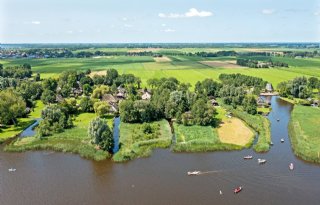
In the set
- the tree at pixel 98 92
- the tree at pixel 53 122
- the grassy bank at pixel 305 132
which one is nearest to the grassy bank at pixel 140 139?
the tree at pixel 53 122

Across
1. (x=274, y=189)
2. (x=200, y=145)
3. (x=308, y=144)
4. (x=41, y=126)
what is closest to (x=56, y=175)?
(x=41, y=126)

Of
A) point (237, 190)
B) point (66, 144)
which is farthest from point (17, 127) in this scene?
point (237, 190)

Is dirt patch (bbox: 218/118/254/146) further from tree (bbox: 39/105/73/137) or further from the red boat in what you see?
tree (bbox: 39/105/73/137)

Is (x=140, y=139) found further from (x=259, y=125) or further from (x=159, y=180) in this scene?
(x=259, y=125)

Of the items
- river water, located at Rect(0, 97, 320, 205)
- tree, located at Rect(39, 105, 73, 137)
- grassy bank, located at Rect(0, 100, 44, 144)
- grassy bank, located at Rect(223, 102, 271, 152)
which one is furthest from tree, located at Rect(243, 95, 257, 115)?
grassy bank, located at Rect(0, 100, 44, 144)

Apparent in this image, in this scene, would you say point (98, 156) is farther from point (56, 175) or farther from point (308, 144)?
point (308, 144)

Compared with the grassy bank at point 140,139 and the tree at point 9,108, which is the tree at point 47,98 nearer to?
the tree at point 9,108

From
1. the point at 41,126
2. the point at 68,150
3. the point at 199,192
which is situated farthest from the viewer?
the point at 41,126
